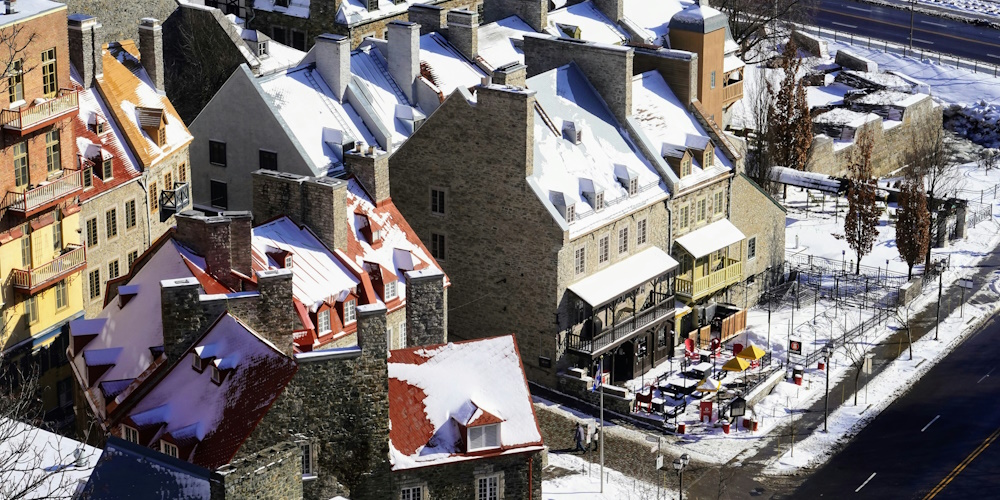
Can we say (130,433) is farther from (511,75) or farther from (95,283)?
(511,75)

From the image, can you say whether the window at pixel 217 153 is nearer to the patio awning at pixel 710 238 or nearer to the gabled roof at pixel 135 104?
the gabled roof at pixel 135 104

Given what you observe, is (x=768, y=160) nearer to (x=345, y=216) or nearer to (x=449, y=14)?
(x=449, y=14)

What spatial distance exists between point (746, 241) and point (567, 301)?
563 inches

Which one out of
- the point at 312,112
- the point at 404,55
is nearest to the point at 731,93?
the point at 404,55

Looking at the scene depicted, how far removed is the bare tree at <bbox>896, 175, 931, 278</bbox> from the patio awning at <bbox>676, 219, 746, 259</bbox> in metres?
9.80

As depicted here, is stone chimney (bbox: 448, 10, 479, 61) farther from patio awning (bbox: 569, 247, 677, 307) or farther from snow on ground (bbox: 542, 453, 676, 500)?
snow on ground (bbox: 542, 453, 676, 500)

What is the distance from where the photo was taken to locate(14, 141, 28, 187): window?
71.9 metres

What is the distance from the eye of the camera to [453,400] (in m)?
59.5

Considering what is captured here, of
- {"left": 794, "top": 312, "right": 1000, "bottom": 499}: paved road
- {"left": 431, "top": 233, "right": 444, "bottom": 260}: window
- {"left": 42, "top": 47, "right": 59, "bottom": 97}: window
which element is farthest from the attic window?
{"left": 42, "top": 47, "right": 59, "bottom": 97}: window

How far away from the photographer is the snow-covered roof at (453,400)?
5812cm

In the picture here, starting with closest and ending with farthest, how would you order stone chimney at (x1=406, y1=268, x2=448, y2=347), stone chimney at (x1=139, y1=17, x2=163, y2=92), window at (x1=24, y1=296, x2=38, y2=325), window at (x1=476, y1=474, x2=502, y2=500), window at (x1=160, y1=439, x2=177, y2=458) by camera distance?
1. window at (x1=160, y1=439, x2=177, y2=458)
2. window at (x1=476, y1=474, x2=502, y2=500)
3. stone chimney at (x1=406, y1=268, x2=448, y2=347)
4. window at (x1=24, y1=296, x2=38, y2=325)
5. stone chimney at (x1=139, y1=17, x2=163, y2=92)

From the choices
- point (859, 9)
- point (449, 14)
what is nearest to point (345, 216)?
point (449, 14)

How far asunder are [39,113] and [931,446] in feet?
124

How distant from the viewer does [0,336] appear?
235 feet
